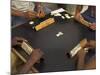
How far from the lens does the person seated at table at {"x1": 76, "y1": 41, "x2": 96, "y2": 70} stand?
2176mm

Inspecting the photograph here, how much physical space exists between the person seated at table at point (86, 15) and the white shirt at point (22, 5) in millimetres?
540

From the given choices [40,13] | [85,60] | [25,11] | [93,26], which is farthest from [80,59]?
[25,11]

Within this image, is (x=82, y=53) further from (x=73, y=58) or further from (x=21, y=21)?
(x=21, y=21)

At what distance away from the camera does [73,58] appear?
2.15m

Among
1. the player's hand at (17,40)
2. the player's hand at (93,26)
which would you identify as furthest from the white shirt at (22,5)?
the player's hand at (93,26)

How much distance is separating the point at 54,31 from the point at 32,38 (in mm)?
264

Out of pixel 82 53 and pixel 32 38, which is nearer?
pixel 32 38

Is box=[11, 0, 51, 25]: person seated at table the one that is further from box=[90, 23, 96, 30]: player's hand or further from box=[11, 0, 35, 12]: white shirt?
box=[90, 23, 96, 30]: player's hand

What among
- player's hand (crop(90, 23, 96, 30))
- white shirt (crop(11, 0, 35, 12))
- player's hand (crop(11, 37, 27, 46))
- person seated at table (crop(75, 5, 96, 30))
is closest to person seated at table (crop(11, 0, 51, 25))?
white shirt (crop(11, 0, 35, 12))

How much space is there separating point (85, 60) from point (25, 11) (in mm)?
892

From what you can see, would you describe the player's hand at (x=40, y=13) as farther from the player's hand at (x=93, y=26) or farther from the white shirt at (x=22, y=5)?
the player's hand at (x=93, y=26)

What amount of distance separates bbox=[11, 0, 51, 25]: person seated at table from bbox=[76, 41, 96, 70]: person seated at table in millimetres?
625

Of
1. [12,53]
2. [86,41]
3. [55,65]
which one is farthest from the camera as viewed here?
[86,41]
